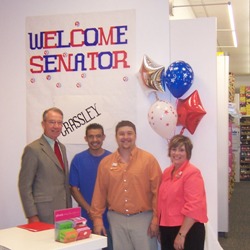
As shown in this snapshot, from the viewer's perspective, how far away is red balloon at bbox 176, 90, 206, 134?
3662mm

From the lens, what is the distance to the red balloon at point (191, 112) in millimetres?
3662

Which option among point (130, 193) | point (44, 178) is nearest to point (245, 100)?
point (130, 193)

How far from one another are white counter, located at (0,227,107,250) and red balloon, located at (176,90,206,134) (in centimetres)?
157

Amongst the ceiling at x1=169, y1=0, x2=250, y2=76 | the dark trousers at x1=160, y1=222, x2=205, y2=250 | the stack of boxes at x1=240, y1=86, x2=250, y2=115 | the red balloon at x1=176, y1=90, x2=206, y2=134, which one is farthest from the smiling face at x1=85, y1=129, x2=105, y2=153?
the stack of boxes at x1=240, y1=86, x2=250, y2=115

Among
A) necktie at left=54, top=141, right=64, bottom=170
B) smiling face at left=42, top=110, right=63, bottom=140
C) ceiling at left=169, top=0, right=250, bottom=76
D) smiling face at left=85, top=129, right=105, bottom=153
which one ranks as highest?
ceiling at left=169, top=0, right=250, bottom=76

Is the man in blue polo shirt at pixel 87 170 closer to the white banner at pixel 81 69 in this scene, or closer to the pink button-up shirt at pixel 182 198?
the white banner at pixel 81 69

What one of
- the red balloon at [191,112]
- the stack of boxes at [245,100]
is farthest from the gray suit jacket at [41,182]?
the stack of boxes at [245,100]

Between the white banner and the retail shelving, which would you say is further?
the retail shelving

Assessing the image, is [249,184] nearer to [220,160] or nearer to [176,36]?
[220,160]

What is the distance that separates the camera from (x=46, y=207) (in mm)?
3455

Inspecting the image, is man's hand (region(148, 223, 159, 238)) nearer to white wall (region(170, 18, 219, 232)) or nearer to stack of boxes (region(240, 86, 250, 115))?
white wall (region(170, 18, 219, 232))

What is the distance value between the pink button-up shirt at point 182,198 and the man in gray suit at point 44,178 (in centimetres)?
85

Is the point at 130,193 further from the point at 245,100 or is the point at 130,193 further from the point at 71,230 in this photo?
the point at 245,100

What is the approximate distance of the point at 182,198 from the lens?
312 centimetres
